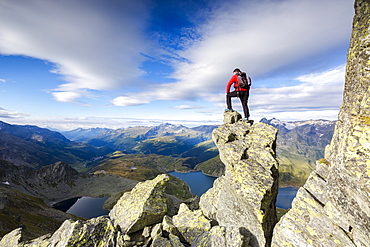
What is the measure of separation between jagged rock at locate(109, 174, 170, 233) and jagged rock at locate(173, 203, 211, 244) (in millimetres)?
2887

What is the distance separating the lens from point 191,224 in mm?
17578

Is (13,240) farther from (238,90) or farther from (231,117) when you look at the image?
(238,90)

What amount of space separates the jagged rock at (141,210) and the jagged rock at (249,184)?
6151 mm

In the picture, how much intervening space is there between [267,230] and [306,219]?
476 centimetres

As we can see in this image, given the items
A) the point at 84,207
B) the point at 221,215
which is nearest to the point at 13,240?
the point at 221,215

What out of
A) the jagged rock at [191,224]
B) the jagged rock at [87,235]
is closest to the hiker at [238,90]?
the jagged rock at [191,224]

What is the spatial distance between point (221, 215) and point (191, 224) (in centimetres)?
359

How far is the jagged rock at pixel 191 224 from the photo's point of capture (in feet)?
53.6

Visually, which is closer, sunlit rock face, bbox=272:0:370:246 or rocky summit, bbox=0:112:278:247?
sunlit rock face, bbox=272:0:370:246

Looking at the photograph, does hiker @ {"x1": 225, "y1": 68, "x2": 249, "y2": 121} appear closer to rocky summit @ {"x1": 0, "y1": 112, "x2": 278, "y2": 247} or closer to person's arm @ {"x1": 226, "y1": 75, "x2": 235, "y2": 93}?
person's arm @ {"x1": 226, "y1": 75, "x2": 235, "y2": 93}

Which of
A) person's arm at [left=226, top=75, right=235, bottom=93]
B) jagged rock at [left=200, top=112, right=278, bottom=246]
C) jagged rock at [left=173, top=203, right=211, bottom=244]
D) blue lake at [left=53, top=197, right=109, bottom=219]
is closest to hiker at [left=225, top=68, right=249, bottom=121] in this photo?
person's arm at [left=226, top=75, right=235, bottom=93]

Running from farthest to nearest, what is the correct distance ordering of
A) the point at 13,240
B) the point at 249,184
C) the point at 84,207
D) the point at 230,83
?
the point at 84,207, the point at 13,240, the point at 230,83, the point at 249,184

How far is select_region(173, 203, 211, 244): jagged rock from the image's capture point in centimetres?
1633

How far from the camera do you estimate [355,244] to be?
30.1 feet
